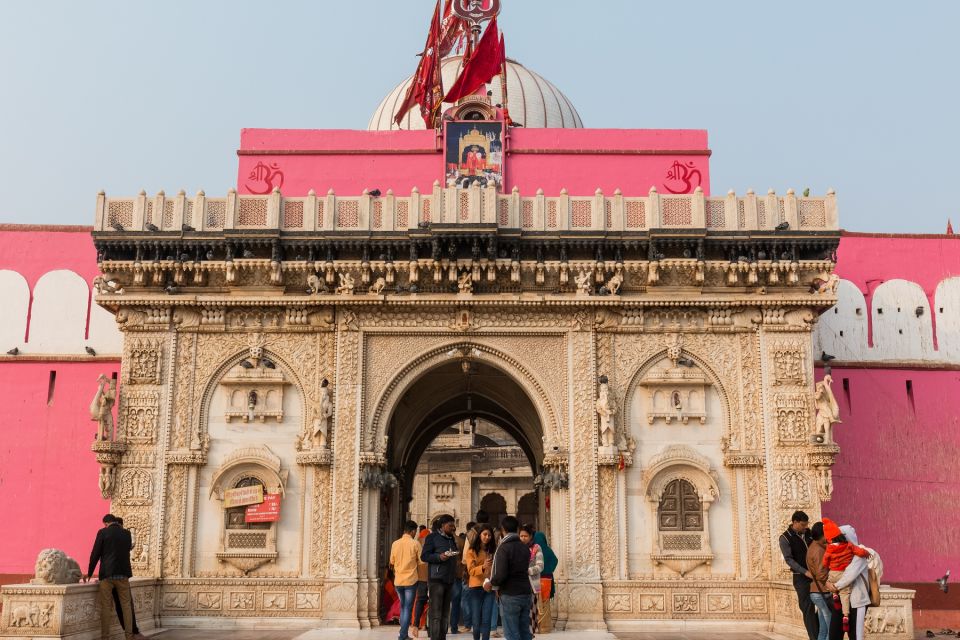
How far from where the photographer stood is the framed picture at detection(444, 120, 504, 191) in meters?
17.7

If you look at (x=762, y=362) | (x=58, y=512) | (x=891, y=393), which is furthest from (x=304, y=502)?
(x=891, y=393)

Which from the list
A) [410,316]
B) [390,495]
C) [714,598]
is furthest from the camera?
[390,495]

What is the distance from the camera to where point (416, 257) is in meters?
16.3

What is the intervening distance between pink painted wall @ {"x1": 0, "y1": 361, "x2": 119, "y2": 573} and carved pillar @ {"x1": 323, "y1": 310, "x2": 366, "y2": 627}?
5582mm

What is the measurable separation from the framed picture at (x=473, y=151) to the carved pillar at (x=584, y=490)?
345cm

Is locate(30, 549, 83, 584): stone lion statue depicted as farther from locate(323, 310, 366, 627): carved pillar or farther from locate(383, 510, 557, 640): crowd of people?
locate(383, 510, 557, 640): crowd of people

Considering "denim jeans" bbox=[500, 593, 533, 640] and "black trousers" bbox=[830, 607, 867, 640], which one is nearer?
"denim jeans" bbox=[500, 593, 533, 640]

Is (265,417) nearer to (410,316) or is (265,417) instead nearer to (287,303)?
(287,303)

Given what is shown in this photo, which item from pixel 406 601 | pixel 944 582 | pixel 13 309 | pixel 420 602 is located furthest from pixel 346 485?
pixel 944 582

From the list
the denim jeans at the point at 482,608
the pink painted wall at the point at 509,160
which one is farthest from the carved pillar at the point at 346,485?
the denim jeans at the point at 482,608

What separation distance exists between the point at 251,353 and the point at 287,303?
3.37ft

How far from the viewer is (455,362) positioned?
17.0m

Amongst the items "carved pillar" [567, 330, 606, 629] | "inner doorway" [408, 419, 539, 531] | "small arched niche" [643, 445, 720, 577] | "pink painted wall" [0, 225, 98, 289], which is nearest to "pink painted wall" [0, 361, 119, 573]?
"pink painted wall" [0, 225, 98, 289]

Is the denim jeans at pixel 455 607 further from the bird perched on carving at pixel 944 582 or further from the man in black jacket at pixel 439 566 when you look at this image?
the bird perched on carving at pixel 944 582
